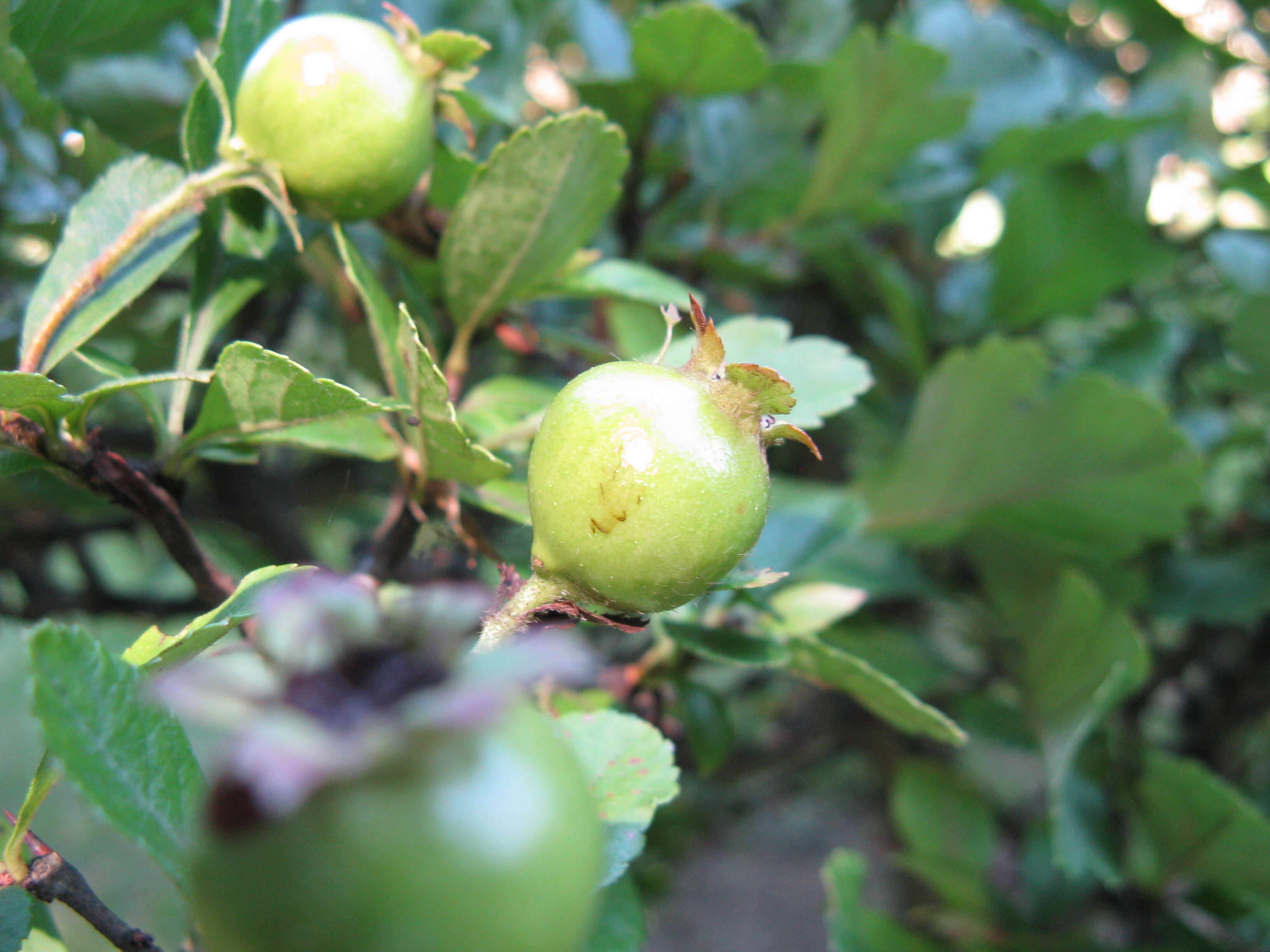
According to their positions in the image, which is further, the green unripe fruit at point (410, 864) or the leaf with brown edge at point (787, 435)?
the leaf with brown edge at point (787, 435)

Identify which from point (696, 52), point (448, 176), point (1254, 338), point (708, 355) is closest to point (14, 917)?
point (708, 355)

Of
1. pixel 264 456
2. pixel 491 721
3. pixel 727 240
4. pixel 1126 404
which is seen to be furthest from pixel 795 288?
pixel 491 721

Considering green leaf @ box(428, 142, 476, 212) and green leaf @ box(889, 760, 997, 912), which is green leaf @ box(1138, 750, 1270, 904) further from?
green leaf @ box(428, 142, 476, 212)

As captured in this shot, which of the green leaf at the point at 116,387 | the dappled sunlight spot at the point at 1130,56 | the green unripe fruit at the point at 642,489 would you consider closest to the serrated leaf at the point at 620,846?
the green unripe fruit at the point at 642,489

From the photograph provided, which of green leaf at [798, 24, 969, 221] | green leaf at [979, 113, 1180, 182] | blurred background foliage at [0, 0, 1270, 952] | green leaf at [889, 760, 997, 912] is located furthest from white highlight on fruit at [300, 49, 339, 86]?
green leaf at [889, 760, 997, 912]

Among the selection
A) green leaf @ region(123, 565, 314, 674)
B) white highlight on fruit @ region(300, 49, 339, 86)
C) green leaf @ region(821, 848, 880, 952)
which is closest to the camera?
green leaf @ region(123, 565, 314, 674)

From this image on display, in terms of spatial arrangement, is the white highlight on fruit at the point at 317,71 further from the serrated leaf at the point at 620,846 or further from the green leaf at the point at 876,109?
the green leaf at the point at 876,109
